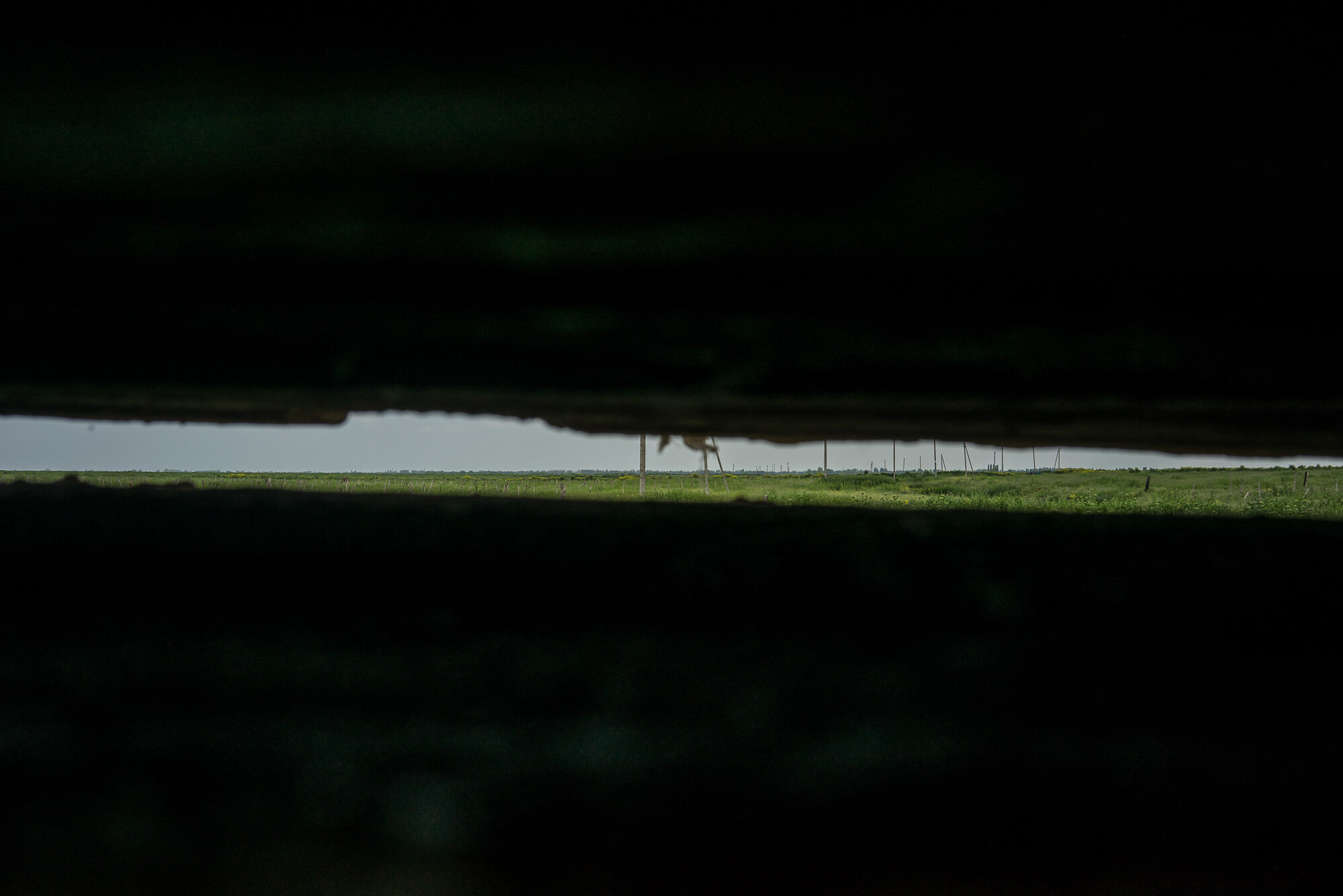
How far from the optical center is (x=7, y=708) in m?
0.49

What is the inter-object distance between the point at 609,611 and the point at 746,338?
0.25 m

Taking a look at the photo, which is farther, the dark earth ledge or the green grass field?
the green grass field

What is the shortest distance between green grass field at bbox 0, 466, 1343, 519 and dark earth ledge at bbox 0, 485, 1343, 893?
4.0 inches

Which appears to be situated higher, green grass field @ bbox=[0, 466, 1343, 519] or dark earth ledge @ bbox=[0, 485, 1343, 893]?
green grass field @ bbox=[0, 466, 1343, 519]

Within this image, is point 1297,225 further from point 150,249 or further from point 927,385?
point 150,249

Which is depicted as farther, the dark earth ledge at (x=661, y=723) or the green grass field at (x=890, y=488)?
the green grass field at (x=890, y=488)

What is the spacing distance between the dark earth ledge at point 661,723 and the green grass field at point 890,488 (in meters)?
0.10

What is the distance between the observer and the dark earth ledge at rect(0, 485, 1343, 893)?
47cm

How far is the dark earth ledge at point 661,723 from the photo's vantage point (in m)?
0.47

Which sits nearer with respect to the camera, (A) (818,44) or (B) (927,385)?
(A) (818,44)

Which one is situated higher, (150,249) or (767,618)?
(150,249)

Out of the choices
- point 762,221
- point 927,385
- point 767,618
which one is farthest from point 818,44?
point 767,618

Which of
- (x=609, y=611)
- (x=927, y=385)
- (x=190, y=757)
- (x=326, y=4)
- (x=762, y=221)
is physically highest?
(x=326, y=4)

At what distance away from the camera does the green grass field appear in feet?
1.96
